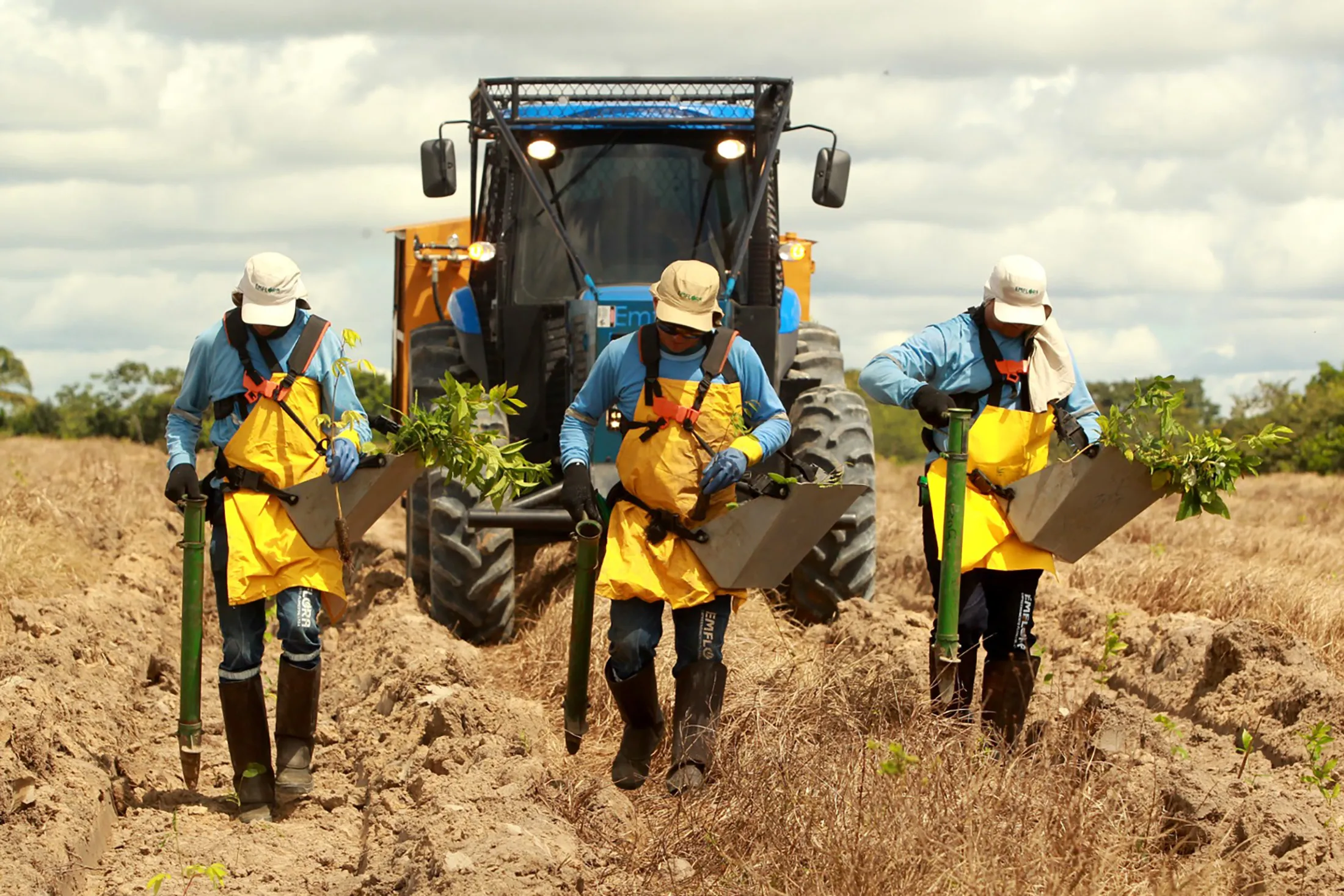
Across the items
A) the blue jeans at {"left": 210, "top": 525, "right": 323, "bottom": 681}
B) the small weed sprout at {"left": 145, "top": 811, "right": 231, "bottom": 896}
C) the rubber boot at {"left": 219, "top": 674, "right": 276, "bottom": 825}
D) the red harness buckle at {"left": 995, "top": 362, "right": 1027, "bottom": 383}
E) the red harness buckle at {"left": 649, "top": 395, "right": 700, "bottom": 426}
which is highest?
the red harness buckle at {"left": 995, "top": 362, "right": 1027, "bottom": 383}

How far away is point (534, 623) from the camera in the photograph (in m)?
9.25

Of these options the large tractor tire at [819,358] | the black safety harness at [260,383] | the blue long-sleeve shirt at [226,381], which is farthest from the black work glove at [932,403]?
the large tractor tire at [819,358]

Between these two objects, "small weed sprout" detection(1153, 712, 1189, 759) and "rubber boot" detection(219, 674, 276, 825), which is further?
"small weed sprout" detection(1153, 712, 1189, 759)

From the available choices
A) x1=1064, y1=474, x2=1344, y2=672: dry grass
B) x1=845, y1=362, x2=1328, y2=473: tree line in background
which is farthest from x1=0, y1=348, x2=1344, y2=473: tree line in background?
x1=1064, y1=474, x2=1344, y2=672: dry grass

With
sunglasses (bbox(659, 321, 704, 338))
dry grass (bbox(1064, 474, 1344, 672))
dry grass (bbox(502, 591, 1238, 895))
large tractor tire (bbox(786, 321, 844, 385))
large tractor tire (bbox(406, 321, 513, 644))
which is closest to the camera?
dry grass (bbox(502, 591, 1238, 895))

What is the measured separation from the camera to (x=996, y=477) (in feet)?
20.8

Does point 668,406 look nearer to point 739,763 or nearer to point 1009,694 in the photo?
point 739,763

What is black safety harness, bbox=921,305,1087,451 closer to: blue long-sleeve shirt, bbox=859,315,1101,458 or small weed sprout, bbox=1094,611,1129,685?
blue long-sleeve shirt, bbox=859,315,1101,458

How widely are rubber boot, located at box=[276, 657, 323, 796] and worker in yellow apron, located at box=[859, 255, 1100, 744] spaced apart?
2257 mm

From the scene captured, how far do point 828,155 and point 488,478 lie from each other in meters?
3.81

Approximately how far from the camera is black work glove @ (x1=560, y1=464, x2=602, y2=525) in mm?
6055

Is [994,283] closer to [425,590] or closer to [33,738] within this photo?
[33,738]

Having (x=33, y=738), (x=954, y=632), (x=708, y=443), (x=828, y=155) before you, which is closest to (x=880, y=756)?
(x=954, y=632)

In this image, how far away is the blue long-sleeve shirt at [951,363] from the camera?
247 inches
